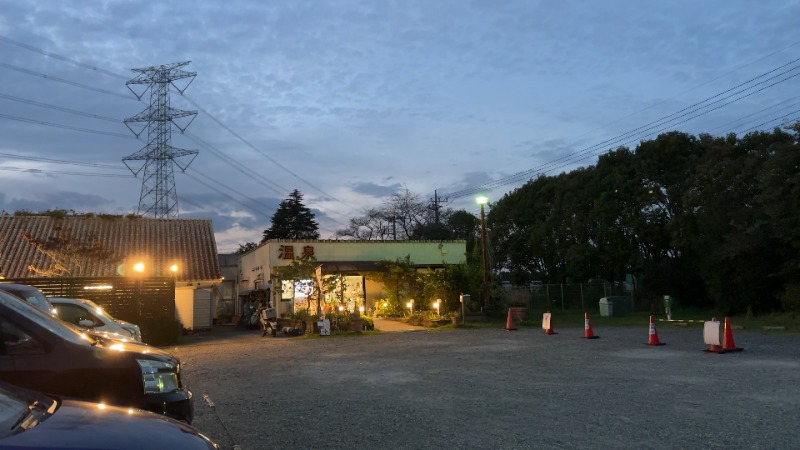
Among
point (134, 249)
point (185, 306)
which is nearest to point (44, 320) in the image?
point (185, 306)

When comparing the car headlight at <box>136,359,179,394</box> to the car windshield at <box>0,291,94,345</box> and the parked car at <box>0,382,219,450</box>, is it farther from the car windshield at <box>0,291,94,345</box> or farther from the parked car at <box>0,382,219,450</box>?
the parked car at <box>0,382,219,450</box>

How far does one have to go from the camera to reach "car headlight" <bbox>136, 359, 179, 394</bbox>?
15.8ft

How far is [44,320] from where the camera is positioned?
4.70m

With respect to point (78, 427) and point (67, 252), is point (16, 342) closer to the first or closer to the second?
point (78, 427)

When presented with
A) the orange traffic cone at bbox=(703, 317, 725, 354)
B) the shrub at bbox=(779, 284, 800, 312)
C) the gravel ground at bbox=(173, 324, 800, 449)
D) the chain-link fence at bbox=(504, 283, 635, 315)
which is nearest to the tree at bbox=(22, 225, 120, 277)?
the gravel ground at bbox=(173, 324, 800, 449)

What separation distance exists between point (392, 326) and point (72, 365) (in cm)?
2153

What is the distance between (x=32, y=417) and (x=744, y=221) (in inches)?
1136

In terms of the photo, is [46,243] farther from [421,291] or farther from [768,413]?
[768,413]

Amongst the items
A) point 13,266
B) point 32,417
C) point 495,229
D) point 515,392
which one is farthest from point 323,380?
point 495,229

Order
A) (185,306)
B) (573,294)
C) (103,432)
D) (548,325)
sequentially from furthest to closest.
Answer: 1. (573,294)
2. (185,306)
3. (548,325)
4. (103,432)

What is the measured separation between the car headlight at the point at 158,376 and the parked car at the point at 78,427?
5.54 ft

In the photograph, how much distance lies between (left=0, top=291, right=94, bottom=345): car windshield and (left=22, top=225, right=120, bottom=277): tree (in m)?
21.1

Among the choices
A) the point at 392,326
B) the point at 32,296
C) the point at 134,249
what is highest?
the point at 134,249

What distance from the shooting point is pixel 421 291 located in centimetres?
2892
